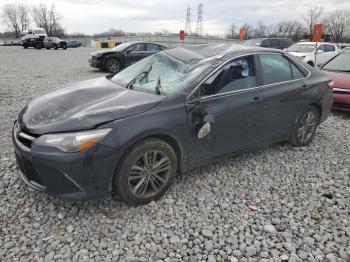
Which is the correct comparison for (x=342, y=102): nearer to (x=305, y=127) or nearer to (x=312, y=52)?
(x=305, y=127)

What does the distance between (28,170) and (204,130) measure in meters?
1.78

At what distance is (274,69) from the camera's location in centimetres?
396

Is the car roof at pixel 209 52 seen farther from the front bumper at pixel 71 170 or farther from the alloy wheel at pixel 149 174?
the front bumper at pixel 71 170

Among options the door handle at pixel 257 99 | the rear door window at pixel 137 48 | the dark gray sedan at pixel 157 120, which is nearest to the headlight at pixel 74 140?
the dark gray sedan at pixel 157 120

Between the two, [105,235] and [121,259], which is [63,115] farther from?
[121,259]

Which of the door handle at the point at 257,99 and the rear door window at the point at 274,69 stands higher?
the rear door window at the point at 274,69

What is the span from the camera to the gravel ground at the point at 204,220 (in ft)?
8.09

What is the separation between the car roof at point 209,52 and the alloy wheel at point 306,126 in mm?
1135

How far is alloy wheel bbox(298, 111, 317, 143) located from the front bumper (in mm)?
3041

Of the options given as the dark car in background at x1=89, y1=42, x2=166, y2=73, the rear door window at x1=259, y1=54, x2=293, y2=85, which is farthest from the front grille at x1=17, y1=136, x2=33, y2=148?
the dark car in background at x1=89, y1=42, x2=166, y2=73

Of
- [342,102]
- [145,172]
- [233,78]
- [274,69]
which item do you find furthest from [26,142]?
[342,102]

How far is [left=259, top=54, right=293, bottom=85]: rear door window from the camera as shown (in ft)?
12.5

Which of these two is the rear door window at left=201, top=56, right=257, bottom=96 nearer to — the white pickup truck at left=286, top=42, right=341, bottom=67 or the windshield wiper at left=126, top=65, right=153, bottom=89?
the windshield wiper at left=126, top=65, right=153, bottom=89

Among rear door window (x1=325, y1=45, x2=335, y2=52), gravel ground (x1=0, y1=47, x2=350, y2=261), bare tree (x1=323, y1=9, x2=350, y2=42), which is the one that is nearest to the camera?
gravel ground (x1=0, y1=47, x2=350, y2=261)
